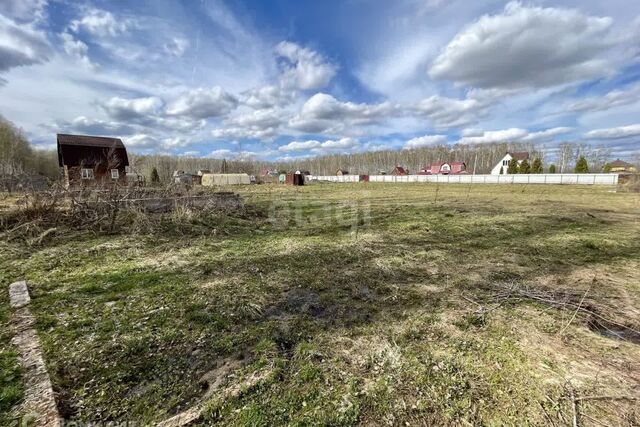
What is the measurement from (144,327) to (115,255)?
2975mm

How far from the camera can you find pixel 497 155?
2950 inches

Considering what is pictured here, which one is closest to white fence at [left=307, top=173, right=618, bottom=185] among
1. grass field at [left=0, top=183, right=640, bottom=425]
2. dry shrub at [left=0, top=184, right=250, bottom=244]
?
grass field at [left=0, top=183, right=640, bottom=425]

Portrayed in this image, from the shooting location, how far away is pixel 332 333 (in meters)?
2.60

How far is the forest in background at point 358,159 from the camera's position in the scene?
105ft

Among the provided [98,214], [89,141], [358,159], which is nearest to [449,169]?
[358,159]

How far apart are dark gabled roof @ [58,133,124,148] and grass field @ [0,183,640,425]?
2435 centimetres

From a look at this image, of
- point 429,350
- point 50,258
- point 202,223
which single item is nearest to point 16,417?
point 429,350

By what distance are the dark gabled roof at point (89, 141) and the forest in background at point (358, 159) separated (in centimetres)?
462

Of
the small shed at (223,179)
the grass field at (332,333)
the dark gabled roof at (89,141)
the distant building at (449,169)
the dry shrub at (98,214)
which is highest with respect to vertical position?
the dark gabled roof at (89,141)

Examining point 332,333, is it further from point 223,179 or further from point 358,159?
point 358,159

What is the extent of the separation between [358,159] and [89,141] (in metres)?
79.7

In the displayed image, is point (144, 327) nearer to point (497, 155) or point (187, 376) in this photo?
point (187, 376)

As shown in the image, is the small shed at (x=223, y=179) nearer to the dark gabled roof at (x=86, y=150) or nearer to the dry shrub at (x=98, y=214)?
the dark gabled roof at (x=86, y=150)

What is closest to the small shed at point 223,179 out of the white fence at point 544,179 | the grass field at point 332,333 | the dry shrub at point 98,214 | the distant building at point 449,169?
the dry shrub at point 98,214
